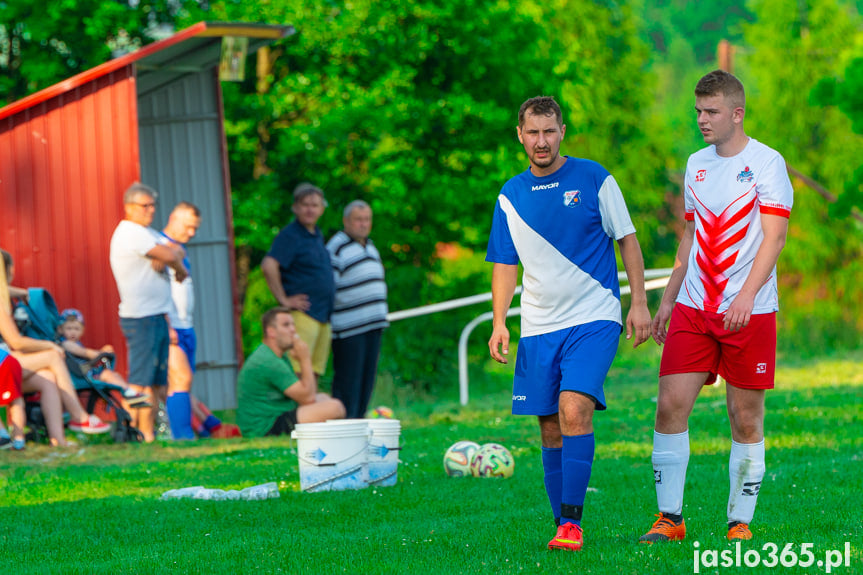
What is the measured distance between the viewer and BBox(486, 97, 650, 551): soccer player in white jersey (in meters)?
5.20

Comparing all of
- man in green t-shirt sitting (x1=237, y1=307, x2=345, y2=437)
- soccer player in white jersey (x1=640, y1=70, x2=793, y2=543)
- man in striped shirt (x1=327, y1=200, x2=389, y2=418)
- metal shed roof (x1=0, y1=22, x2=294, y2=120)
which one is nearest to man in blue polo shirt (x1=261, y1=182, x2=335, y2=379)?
man in striped shirt (x1=327, y1=200, x2=389, y2=418)

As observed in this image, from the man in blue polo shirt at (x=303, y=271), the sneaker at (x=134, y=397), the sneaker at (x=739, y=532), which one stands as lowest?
Result: the sneaker at (x=739, y=532)

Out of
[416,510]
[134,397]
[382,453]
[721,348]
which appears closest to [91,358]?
[134,397]

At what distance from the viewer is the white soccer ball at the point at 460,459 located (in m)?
7.87

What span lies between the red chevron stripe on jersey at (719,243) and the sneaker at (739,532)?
916 millimetres

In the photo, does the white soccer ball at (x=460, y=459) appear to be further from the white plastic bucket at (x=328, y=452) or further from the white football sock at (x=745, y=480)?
the white football sock at (x=745, y=480)

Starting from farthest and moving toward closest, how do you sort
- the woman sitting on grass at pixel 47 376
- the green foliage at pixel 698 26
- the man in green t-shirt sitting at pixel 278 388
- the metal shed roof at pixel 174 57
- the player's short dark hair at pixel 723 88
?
1. the green foliage at pixel 698 26
2. the metal shed roof at pixel 174 57
3. the man in green t-shirt sitting at pixel 278 388
4. the woman sitting on grass at pixel 47 376
5. the player's short dark hair at pixel 723 88

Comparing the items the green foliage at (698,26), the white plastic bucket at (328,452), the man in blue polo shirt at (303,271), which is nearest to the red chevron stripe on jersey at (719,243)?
the white plastic bucket at (328,452)

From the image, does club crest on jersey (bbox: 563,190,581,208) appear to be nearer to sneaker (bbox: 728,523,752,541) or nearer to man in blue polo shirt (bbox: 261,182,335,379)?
sneaker (bbox: 728,523,752,541)

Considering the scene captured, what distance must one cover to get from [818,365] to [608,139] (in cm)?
2393

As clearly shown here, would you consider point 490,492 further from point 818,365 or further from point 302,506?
point 818,365

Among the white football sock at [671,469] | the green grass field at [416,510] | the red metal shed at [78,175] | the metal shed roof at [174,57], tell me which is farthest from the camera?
the red metal shed at [78,175]

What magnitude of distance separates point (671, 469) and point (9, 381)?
5.98 m

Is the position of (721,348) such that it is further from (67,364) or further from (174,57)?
(174,57)
